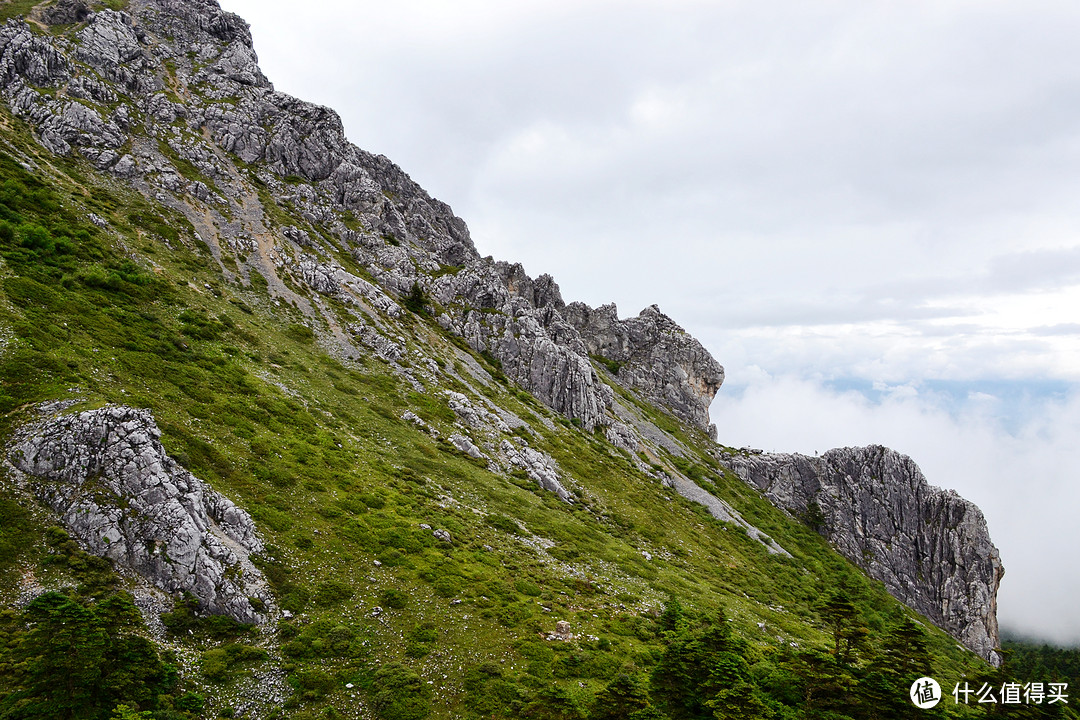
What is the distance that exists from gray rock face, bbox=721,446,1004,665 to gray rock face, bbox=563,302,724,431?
3151cm

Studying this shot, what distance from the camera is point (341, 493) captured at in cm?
3966

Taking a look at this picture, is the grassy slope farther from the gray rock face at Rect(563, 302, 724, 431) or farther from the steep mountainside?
the gray rock face at Rect(563, 302, 724, 431)

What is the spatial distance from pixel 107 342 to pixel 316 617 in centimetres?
3194

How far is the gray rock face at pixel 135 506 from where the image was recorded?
2555cm

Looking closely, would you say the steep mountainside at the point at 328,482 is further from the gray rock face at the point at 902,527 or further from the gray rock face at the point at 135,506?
the gray rock face at the point at 902,527

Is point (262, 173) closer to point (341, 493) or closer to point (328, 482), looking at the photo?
point (328, 482)

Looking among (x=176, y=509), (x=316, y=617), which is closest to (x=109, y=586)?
(x=176, y=509)

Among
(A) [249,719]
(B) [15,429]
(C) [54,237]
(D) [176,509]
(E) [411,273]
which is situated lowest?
(A) [249,719]

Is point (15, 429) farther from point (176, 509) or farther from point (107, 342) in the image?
point (107, 342)

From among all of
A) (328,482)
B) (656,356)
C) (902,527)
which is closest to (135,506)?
(328,482)

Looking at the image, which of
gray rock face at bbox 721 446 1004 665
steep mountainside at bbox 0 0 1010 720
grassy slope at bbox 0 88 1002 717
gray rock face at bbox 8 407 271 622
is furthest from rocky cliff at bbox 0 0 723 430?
gray rock face at bbox 8 407 271 622

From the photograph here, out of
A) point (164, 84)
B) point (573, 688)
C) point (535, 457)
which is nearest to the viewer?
point (573, 688)

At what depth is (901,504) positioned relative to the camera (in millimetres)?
105250

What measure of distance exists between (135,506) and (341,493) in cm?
1453
